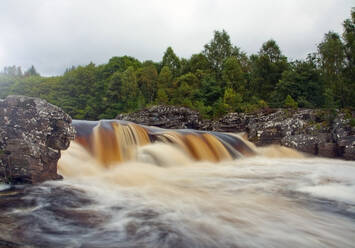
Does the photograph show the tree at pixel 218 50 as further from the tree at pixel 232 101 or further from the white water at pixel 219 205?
the white water at pixel 219 205

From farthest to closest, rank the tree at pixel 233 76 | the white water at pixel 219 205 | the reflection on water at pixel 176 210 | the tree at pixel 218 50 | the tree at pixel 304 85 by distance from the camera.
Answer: the tree at pixel 218 50, the tree at pixel 233 76, the tree at pixel 304 85, the white water at pixel 219 205, the reflection on water at pixel 176 210

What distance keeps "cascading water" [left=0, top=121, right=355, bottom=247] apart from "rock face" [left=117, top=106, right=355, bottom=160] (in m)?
3.61

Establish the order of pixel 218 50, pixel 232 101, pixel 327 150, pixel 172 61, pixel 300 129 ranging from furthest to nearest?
pixel 172 61 → pixel 218 50 → pixel 232 101 → pixel 300 129 → pixel 327 150

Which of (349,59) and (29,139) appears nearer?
(29,139)

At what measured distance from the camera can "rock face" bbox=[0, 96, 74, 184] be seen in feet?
16.6

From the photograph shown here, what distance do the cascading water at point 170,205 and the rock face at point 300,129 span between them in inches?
142

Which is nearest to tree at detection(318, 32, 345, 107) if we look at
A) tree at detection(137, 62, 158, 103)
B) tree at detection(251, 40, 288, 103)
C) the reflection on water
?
tree at detection(251, 40, 288, 103)

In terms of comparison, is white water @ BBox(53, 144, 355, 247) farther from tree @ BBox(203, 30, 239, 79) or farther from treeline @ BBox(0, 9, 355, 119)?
tree @ BBox(203, 30, 239, 79)

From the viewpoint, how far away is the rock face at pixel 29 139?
5051mm

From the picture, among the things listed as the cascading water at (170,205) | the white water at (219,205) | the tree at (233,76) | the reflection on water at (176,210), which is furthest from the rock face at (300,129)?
the tree at (233,76)

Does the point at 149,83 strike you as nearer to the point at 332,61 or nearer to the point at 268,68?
the point at 268,68

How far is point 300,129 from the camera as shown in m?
13.0

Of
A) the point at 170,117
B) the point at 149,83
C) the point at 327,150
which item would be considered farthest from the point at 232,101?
the point at 149,83

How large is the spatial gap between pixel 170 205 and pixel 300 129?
35.9 ft
